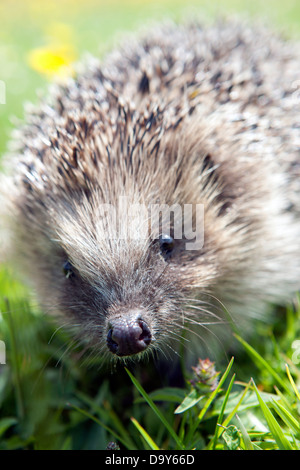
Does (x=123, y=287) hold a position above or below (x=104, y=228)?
below

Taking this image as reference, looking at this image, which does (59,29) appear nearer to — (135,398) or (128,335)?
(135,398)

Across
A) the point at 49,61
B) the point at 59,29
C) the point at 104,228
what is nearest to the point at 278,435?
the point at 104,228

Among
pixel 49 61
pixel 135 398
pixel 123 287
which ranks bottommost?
→ pixel 135 398

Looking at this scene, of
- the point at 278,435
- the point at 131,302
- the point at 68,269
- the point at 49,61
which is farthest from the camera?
the point at 49,61

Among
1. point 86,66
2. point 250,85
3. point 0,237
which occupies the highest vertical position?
point 86,66
